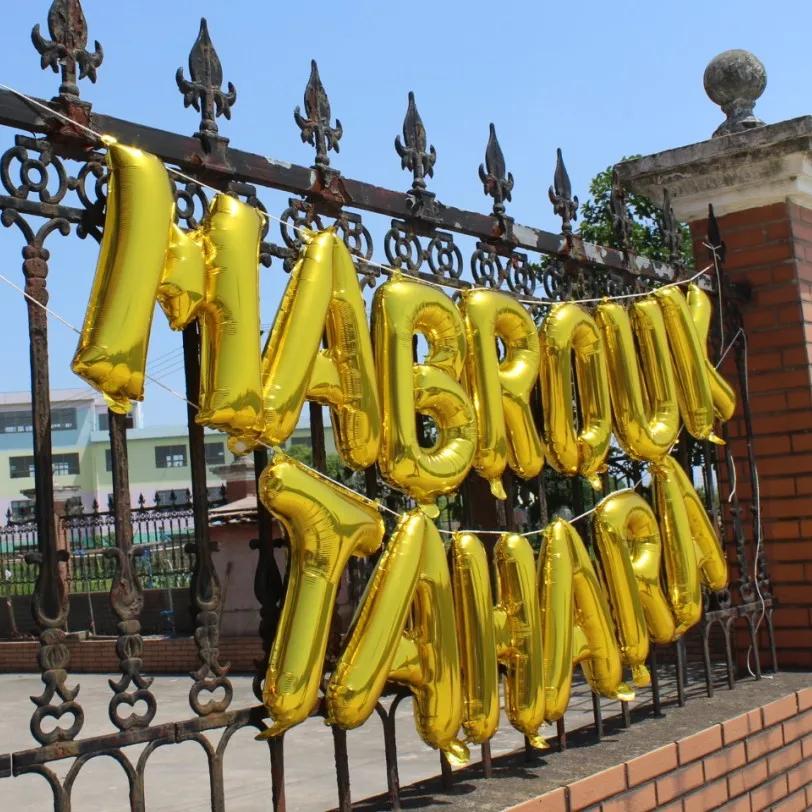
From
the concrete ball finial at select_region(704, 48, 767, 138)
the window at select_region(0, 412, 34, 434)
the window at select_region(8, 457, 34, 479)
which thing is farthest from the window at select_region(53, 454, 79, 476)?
the concrete ball finial at select_region(704, 48, 767, 138)

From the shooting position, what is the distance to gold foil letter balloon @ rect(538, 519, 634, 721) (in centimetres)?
318

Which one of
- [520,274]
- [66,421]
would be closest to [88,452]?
[66,421]

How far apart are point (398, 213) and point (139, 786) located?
1630mm

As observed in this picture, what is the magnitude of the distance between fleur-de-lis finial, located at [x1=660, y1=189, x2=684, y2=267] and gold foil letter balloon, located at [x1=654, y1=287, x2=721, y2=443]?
0.41m

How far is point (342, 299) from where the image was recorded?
270cm

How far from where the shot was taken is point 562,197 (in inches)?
150

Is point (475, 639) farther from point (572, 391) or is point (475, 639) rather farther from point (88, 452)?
point (88, 452)

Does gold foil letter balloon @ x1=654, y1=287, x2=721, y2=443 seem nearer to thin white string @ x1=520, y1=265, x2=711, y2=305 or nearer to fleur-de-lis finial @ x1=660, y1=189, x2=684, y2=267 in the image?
thin white string @ x1=520, y1=265, x2=711, y2=305

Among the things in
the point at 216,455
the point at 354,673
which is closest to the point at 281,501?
the point at 354,673

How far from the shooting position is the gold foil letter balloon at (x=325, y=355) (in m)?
2.52

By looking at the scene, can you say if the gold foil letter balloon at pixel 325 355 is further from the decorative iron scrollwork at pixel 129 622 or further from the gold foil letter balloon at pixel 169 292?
the decorative iron scrollwork at pixel 129 622

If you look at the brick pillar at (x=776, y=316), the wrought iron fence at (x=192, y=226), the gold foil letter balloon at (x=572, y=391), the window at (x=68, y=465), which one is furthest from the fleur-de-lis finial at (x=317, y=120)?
the window at (x=68, y=465)

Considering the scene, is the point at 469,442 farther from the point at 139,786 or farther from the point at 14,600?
the point at 14,600

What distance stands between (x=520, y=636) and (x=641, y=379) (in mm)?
1195
